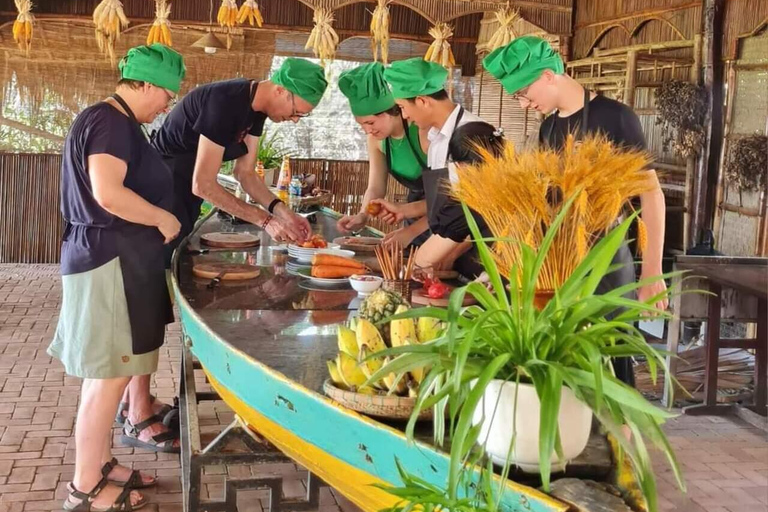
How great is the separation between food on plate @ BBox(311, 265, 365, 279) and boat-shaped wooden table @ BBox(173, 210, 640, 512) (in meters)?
0.07

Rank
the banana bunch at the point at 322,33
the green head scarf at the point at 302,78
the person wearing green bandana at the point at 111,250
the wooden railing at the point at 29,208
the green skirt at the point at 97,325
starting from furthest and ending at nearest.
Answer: the wooden railing at the point at 29,208, the banana bunch at the point at 322,33, the green head scarf at the point at 302,78, the green skirt at the point at 97,325, the person wearing green bandana at the point at 111,250

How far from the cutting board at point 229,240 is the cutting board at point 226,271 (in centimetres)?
66

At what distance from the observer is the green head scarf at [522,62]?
2.91m

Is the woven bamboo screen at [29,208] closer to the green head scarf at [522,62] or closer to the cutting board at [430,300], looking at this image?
the cutting board at [430,300]

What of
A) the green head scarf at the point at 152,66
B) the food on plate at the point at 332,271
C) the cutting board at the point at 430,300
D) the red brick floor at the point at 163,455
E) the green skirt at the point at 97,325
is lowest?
the red brick floor at the point at 163,455

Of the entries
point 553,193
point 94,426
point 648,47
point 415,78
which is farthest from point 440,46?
point 553,193

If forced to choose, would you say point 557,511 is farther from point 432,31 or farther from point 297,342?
point 432,31

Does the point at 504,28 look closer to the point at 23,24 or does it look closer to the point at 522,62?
the point at 23,24

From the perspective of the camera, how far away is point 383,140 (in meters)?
4.52

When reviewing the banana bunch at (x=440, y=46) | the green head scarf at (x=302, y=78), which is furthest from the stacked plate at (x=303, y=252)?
the banana bunch at (x=440, y=46)

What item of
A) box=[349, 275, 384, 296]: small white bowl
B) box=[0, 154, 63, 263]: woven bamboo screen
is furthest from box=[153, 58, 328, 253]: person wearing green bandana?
box=[0, 154, 63, 263]: woven bamboo screen

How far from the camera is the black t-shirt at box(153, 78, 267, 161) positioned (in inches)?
156

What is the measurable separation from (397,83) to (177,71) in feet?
2.72

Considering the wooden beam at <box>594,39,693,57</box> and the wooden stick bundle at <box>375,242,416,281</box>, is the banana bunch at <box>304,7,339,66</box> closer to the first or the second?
the wooden beam at <box>594,39,693,57</box>
